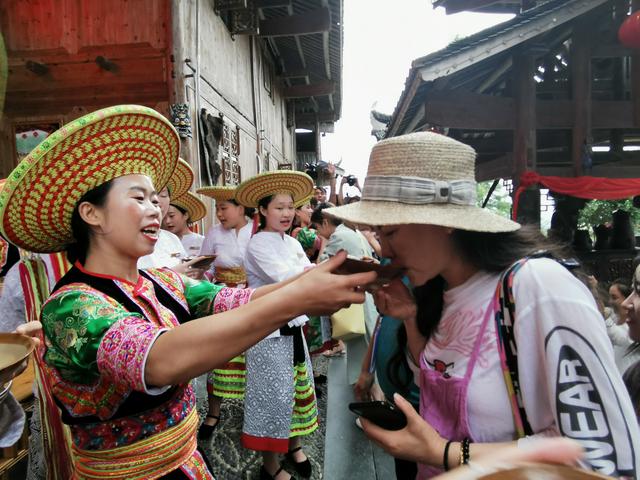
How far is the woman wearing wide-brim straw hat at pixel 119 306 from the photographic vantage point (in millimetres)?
1109

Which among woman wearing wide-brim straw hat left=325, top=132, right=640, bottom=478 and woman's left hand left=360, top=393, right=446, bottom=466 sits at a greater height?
woman wearing wide-brim straw hat left=325, top=132, right=640, bottom=478

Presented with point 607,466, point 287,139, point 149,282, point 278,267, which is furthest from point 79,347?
point 287,139

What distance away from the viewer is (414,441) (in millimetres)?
1224

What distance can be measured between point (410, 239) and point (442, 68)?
449cm

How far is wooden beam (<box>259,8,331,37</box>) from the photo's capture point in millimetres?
9484

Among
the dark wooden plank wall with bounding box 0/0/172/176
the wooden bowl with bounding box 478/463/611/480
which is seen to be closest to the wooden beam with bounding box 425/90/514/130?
the dark wooden plank wall with bounding box 0/0/172/176

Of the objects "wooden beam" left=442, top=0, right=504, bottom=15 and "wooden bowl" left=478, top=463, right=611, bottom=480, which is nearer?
"wooden bowl" left=478, top=463, right=611, bottom=480

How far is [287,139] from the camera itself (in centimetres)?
1725

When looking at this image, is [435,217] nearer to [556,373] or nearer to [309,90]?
[556,373]

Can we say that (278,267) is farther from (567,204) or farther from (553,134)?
(567,204)

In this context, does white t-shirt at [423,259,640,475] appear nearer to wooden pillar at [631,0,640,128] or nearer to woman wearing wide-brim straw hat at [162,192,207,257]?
woman wearing wide-brim straw hat at [162,192,207,257]

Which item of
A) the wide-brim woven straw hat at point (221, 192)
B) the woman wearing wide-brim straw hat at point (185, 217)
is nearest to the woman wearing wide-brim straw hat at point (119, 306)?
the woman wearing wide-brim straw hat at point (185, 217)

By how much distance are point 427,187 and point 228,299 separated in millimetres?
931

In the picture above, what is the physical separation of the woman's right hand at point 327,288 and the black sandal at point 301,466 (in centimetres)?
246
